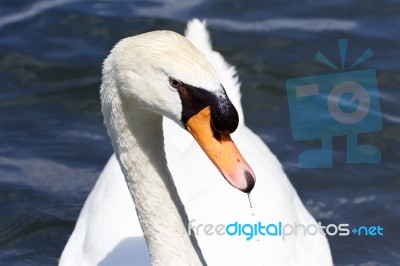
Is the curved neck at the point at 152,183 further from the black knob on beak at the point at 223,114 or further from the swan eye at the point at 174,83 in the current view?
the black knob on beak at the point at 223,114

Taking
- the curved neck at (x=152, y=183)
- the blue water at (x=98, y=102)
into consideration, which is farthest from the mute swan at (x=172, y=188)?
the blue water at (x=98, y=102)

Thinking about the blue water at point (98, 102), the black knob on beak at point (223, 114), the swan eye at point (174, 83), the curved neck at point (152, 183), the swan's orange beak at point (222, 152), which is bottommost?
the blue water at point (98, 102)

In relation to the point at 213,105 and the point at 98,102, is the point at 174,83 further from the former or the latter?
the point at 98,102

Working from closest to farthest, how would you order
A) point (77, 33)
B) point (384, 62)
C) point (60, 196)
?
point (60, 196), point (384, 62), point (77, 33)

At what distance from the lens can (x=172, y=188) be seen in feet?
17.2

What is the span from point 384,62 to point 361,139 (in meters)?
1.15

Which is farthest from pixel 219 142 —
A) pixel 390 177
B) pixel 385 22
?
pixel 385 22

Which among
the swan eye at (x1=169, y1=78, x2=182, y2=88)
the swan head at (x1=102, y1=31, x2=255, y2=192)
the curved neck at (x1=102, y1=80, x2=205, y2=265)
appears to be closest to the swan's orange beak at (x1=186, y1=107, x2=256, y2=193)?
the swan head at (x1=102, y1=31, x2=255, y2=192)

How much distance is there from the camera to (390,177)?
819cm

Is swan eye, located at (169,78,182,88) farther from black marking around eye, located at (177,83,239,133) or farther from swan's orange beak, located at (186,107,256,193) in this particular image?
swan's orange beak, located at (186,107,256,193)

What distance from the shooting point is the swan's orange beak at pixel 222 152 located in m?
4.43

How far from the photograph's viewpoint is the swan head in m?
4.37

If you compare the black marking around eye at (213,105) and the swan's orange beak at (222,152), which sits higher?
the black marking around eye at (213,105)

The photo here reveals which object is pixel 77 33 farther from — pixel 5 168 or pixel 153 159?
pixel 153 159
